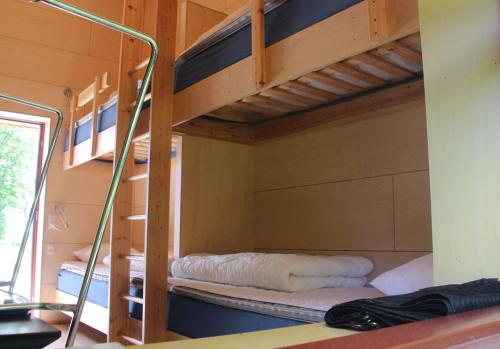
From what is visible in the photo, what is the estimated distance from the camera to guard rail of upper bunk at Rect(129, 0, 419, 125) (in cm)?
165

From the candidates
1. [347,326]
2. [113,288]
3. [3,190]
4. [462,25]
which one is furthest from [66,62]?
[347,326]

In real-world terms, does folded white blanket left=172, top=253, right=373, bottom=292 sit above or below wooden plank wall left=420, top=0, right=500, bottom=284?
below

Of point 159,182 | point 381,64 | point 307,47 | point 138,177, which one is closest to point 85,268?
point 138,177

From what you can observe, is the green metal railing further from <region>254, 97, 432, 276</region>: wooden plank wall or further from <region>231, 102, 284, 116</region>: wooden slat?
<region>254, 97, 432, 276</region>: wooden plank wall

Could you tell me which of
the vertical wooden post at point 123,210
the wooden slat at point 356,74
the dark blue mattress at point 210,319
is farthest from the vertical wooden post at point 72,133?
the wooden slat at point 356,74

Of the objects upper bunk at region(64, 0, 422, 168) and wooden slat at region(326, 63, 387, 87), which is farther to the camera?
wooden slat at region(326, 63, 387, 87)

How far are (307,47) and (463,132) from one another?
83 centimetres

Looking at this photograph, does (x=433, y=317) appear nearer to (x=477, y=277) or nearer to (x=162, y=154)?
(x=477, y=277)

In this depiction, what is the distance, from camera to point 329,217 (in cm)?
306

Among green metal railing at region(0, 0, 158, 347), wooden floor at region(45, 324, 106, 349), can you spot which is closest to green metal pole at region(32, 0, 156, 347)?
green metal railing at region(0, 0, 158, 347)

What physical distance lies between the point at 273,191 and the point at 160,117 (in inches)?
49.5

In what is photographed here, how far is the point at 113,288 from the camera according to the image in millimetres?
2768

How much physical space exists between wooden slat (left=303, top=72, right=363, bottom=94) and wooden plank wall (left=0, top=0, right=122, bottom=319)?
11.3 ft

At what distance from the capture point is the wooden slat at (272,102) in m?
2.91
